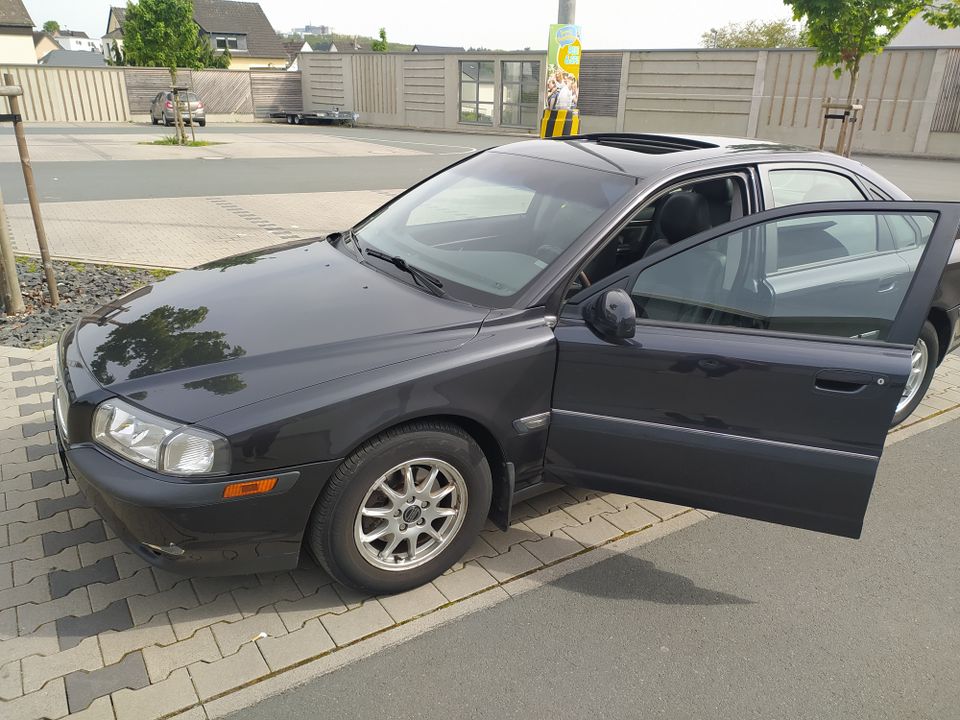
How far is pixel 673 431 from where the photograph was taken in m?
2.94

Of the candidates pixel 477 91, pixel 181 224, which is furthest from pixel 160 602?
pixel 477 91

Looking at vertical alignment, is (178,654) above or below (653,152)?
below

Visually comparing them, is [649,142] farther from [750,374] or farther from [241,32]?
[241,32]

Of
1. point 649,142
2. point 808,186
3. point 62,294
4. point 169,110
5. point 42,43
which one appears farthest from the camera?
point 42,43

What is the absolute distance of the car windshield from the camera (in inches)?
127

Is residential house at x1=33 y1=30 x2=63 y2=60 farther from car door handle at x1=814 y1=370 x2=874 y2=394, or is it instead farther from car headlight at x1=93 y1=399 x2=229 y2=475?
car door handle at x1=814 y1=370 x2=874 y2=394

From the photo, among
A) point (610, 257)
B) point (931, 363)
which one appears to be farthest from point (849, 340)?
point (931, 363)

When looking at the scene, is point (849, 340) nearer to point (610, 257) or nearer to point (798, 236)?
point (798, 236)

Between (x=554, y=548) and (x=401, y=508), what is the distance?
86 cm

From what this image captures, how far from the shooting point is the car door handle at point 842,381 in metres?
2.75

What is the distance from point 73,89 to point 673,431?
35973 mm

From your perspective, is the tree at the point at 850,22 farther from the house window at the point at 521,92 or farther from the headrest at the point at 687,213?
the house window at the point at 521,92

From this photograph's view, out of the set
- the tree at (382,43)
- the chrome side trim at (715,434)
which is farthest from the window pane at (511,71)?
the tree at (382,43)

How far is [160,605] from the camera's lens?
9.43 feet
